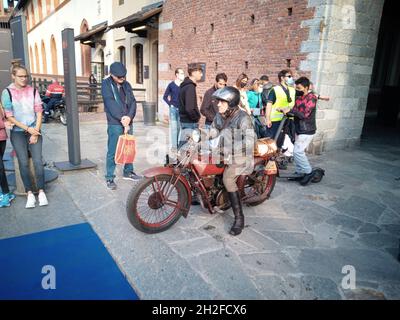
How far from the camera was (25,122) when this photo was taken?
13.3ft

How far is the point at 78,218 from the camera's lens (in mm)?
3908

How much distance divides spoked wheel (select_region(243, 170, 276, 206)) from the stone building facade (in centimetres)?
353

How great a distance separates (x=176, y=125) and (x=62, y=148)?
114 inches

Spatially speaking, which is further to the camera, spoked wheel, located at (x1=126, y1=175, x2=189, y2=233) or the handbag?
the handbag

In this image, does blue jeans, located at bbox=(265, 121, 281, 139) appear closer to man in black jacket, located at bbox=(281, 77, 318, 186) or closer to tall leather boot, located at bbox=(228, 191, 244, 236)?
man in black jacket, located at bbox=(281, 77, 318, 186)

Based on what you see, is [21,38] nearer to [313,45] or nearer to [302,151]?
[302,151]

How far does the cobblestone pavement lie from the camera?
276cm

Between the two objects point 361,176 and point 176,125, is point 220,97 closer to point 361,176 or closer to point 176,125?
point 176,125

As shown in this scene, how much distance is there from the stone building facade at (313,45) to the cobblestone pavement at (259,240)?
8.69 ft

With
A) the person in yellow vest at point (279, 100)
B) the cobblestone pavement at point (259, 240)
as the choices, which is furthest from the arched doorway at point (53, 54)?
→ the person in yellow vest at point (279, 100)

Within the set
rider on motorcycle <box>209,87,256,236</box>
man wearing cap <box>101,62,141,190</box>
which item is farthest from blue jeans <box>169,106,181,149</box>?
rider on motorcycle <box>209,87,256,236</box>

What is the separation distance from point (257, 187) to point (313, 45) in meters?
4.18

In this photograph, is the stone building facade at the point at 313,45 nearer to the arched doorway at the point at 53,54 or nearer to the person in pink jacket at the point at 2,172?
the person in pink jacket at the point at 2,172

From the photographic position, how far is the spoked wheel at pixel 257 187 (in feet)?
13.9
